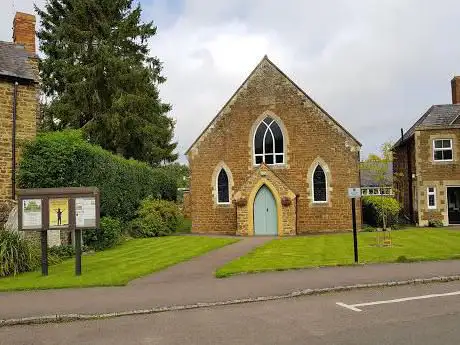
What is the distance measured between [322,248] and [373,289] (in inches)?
289

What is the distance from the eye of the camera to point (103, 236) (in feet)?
65.7

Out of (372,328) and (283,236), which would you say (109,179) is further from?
(372,328)

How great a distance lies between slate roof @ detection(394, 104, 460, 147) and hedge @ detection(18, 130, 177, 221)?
19.2 m

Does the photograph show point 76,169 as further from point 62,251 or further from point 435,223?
point 435,223

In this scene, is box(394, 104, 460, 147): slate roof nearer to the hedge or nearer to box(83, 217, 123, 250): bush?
the hedge

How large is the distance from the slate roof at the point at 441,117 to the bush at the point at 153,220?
1691 centimetres

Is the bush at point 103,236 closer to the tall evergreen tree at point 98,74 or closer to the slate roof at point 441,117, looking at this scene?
the tall evergreen tree at point 98,74

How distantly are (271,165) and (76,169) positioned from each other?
12.3m

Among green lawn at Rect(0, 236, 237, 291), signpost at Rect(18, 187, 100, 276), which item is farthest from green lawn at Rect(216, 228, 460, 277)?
signpost at Rect(18, 187, 100, 276)

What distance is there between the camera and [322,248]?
18.0m

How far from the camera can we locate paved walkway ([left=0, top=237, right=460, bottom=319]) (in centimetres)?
955

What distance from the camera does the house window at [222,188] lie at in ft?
94.4

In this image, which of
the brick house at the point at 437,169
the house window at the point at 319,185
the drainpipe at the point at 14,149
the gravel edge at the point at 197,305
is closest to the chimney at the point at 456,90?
the brick house at the point at 437,169

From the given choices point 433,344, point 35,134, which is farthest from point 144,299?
point 35,134
